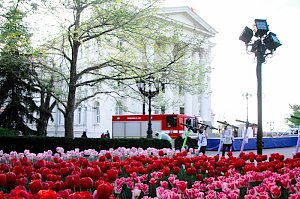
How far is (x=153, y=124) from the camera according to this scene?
3622cm

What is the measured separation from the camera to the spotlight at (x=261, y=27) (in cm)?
1178

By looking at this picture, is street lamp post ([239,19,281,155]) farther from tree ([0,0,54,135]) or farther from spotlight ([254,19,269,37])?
tree ([0,0,54,135])

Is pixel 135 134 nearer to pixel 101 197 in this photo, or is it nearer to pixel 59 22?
pixel 59 22

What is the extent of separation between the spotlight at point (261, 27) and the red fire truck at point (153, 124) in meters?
20.9

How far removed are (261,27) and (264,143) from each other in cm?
2434

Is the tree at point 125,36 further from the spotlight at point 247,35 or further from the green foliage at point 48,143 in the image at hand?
the spotlight at point 247,35

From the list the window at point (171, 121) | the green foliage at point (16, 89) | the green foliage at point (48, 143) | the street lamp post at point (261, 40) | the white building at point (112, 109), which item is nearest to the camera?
the street lamp post at point (261, 40)

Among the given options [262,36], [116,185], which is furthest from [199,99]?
[116,185]

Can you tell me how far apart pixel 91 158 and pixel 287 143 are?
110ft

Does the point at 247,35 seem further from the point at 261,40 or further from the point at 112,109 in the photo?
the point at 112,109

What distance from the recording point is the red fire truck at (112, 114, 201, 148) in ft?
114

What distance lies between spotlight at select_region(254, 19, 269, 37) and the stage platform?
66.9ft

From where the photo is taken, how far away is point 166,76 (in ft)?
59.6

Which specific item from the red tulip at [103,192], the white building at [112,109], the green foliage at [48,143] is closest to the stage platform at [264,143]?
the white building at [112,109]
